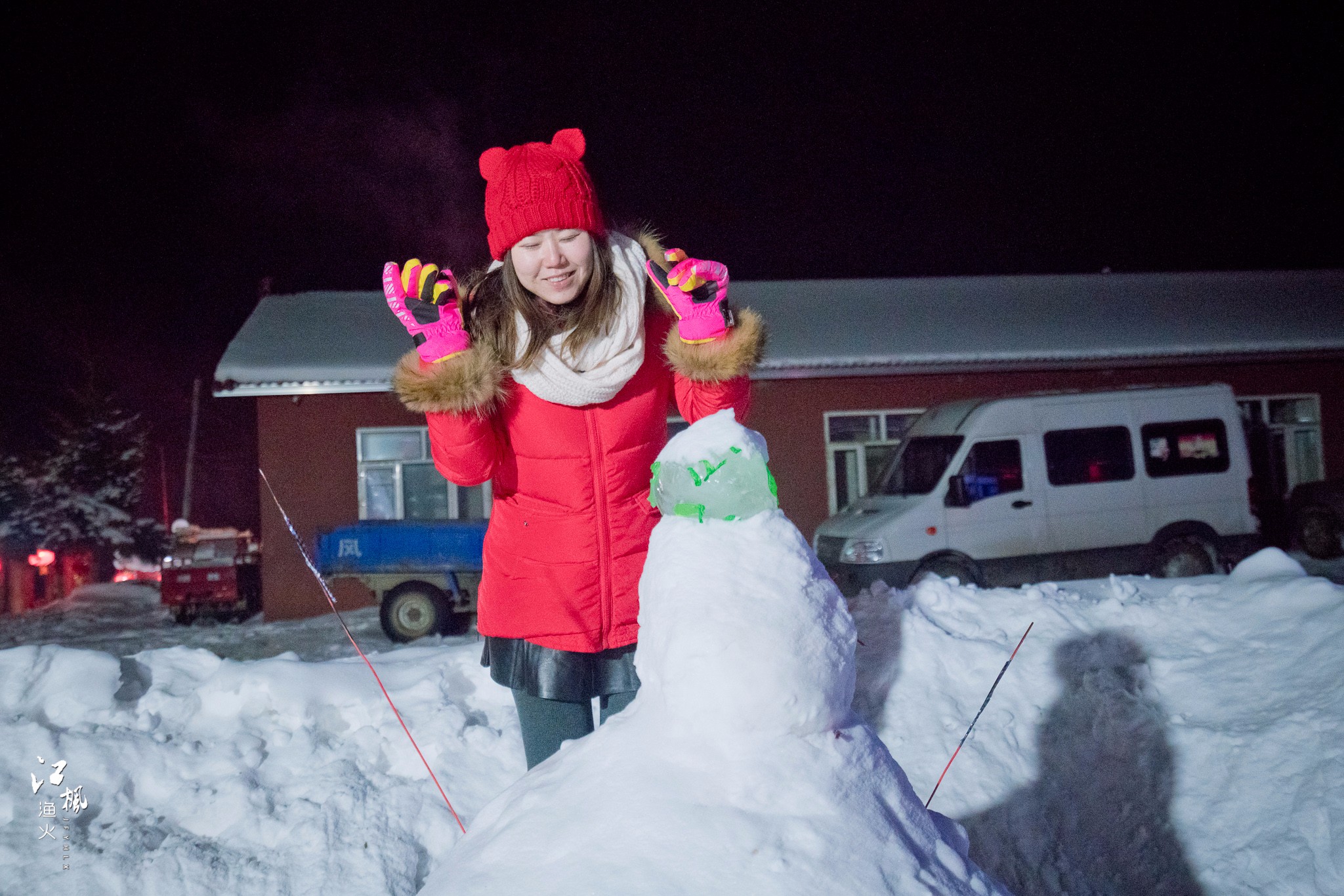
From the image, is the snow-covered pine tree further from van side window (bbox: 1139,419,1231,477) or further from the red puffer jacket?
van side window (bbox: 1139,419,1231,477)

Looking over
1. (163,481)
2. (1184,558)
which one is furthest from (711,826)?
(163,481)

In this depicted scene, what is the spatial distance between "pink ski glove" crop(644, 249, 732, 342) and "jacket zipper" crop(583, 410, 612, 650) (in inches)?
13.3

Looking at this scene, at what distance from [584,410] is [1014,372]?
38.6 feet

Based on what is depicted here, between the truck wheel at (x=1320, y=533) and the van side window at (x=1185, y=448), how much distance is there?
3633 mm

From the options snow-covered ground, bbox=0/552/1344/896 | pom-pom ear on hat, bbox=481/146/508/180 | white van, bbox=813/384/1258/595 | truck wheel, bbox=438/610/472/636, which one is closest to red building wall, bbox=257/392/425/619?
truck wheel, bbox=438/610/472/636

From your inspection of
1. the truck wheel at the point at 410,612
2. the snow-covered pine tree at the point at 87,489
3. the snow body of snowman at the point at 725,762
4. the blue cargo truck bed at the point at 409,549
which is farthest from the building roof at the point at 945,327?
the snow body of snowman at the point at 725,762

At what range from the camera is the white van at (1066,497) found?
824 cm

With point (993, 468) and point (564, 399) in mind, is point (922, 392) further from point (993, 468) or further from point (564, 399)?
point (564, 399)

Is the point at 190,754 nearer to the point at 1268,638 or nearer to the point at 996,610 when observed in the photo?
the point at 996,610

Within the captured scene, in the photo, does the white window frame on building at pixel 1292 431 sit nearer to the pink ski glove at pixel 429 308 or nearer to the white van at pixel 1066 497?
the white van at pixel 1066 497

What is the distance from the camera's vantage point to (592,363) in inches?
76.5

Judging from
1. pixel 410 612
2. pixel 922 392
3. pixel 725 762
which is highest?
pixel 922 392

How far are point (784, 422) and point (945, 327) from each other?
141 inches

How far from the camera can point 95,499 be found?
17594mm
